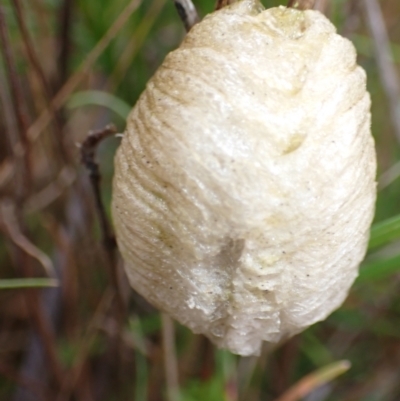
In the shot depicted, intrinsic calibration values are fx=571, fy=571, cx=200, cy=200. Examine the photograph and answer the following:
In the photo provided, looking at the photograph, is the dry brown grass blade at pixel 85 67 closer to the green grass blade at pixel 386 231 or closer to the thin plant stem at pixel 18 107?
the thin plant stem at pixel 18 107

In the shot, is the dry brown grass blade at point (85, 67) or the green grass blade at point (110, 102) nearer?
the dry brown grass blade at point (85, 67)

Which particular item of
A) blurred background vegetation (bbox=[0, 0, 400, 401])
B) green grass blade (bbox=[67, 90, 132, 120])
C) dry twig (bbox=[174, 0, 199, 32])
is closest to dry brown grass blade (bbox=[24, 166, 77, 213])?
blurred background vegetation (bbox=[0, 0, 400, 401])

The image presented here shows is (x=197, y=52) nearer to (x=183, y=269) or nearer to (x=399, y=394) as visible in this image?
(x=183, y=269)

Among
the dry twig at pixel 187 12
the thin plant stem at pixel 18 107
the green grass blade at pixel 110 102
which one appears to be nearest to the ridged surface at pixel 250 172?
the dry twig at pixel 187 12

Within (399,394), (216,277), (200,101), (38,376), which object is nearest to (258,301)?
(216,277)

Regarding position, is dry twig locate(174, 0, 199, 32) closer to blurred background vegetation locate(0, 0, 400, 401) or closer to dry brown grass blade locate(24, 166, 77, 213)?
blurred background vegetation locate(0, 0, 400, 401)

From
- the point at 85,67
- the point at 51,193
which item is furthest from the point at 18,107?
the point at 51,193
